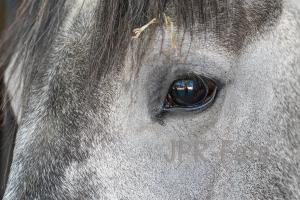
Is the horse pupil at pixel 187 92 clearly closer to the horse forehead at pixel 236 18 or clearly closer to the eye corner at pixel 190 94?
the eye corner at pixel 190 94

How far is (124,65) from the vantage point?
1100mm

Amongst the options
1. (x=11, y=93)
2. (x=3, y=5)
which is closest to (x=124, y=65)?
(x=11, y=93)

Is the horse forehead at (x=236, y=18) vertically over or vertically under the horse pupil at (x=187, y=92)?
over

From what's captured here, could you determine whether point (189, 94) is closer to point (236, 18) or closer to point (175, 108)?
point (175, 108)

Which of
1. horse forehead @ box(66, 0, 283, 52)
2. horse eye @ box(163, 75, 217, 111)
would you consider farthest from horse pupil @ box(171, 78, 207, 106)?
horse forehead @ box(66, 0, 283, 52)

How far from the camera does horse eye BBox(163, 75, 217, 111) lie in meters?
1.10

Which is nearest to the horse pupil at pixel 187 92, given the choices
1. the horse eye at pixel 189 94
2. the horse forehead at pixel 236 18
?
the horse eye at pixel 189 94

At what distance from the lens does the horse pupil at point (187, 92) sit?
3.62 feet

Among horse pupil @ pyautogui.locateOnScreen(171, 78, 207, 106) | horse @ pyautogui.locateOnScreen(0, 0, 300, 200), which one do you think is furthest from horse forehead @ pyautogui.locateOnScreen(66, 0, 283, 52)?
horse pupil @ pyautogui.locateOnScreen(171, 78, 207, 106)

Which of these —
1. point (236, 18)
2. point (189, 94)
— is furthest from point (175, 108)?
point (236, 18)

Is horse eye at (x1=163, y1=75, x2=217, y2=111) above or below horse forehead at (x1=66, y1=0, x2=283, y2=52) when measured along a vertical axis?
below

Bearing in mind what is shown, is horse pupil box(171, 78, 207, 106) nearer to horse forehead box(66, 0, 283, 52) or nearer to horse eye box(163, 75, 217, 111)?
horse eye box(163, 75, 217, 111)

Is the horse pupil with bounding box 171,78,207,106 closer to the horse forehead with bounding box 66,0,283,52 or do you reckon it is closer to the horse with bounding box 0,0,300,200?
the horse with bounding box 0,0,300,200

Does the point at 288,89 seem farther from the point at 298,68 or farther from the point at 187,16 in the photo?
the point at 187,16
